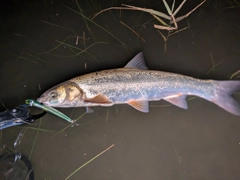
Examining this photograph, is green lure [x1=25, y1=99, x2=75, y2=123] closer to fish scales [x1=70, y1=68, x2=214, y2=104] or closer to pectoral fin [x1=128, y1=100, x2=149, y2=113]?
fish scales [x1=70, y1=68, x2=214, y2=104]

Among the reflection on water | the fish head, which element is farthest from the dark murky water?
the fish head

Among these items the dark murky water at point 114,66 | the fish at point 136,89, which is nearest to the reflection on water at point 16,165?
the dark murky water at point 114,66

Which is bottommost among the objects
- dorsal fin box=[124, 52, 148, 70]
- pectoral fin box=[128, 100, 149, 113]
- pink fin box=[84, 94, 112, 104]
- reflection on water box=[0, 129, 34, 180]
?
reflection on water box=[0, 129, 34, 180]

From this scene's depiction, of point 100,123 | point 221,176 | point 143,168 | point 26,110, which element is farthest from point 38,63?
point 221,176

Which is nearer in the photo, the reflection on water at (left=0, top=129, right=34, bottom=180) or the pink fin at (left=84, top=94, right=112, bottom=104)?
the pink fin at (left=84, top=94, right=112, bottom=104)

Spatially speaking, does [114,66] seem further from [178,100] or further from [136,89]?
[178,100]

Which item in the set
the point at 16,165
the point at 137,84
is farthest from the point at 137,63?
the point at 16,165
